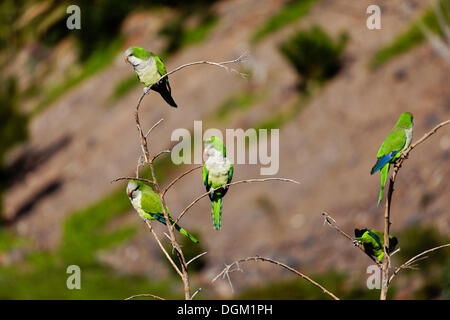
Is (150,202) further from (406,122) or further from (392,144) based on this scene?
(406,122)

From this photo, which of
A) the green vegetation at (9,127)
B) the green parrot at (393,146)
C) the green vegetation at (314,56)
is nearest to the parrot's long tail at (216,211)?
the green parrot at (393,146)

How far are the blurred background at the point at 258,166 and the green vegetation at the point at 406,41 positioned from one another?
0.08 m

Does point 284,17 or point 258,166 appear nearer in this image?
point 258,166

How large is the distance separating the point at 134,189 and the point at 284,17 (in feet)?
91.1

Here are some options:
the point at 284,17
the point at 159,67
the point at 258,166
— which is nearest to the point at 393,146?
the point at 159,67

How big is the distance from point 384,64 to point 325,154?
4308 millimetres

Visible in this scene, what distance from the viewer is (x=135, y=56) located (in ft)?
9.75

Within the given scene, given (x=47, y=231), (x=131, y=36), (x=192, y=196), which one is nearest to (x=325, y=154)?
(x=192, y=196)

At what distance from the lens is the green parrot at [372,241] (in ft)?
8.94

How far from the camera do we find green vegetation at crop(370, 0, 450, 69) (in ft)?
70.4

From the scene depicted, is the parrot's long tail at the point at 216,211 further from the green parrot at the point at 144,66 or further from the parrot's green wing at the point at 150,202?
the green parrot at the point at 144,66

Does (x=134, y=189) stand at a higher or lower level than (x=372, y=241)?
higher

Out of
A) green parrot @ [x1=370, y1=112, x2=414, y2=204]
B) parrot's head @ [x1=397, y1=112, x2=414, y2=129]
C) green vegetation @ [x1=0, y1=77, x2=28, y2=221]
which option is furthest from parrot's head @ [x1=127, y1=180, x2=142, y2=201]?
green vegetation @ [x1=0, y1=77, x2=28, y2=221]

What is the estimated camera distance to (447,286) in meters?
12.2
